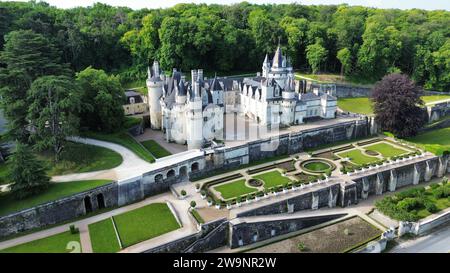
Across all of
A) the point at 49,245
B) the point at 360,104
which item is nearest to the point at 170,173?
the point at 49,245

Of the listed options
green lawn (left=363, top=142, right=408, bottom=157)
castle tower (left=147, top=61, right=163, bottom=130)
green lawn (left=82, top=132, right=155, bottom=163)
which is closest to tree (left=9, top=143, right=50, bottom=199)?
green lawn (left=82, top=132, right=155, bottom=163)

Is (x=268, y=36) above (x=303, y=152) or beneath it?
above

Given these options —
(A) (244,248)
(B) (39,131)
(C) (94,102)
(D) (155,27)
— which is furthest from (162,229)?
(D) (155,27)

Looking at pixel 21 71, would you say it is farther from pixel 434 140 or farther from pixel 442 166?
pixel 434 140

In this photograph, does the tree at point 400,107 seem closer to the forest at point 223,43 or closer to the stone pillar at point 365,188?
the stone pillar at point 365,188

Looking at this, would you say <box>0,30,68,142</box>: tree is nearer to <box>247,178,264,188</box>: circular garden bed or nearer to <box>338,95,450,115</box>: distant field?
<box>247,178,264,188</box>: circular garden bed

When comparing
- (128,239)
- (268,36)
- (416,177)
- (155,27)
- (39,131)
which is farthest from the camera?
(268,36)

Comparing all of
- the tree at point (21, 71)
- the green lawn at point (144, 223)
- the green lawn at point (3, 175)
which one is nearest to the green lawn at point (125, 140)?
A: the green lawn at point (144, 223)

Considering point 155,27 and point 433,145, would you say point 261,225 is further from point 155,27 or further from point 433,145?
point 155,27
